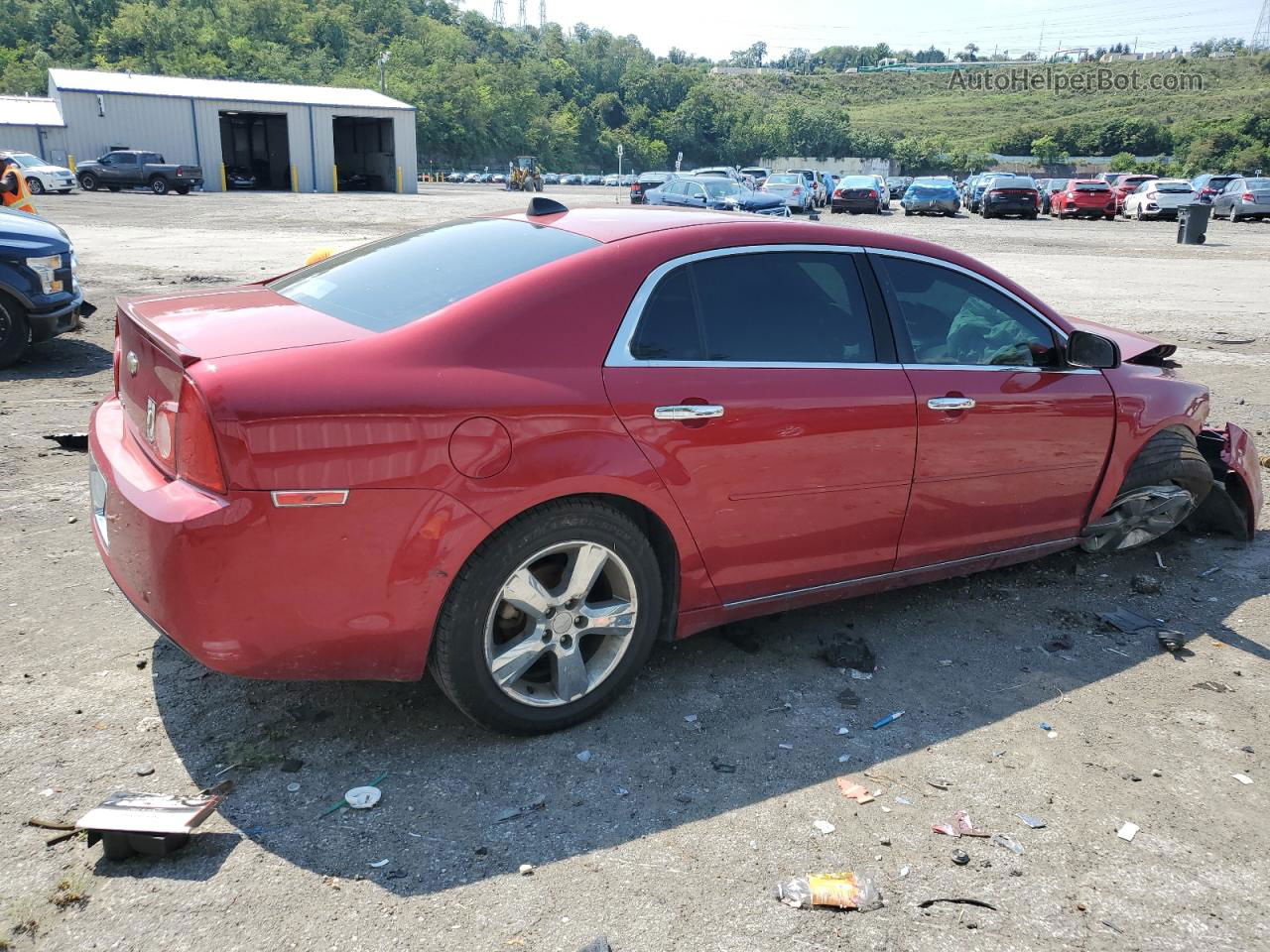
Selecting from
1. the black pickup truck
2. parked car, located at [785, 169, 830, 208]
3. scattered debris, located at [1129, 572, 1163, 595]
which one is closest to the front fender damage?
scattered debris, located at [1129, 572, 1163, 595]

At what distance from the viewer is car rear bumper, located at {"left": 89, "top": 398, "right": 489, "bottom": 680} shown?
2.76 m

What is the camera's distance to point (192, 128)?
4959 cm

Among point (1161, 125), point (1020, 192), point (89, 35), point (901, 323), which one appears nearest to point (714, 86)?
point (1161, 125)

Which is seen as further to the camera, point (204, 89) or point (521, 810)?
point (204, 89)

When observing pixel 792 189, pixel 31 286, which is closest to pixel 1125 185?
pixel 792 189

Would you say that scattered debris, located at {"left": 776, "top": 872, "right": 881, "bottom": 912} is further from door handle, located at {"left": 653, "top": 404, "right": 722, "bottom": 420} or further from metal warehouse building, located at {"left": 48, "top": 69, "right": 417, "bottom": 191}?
metal warehouse building, located at {"left": 48, "top": 69, "right": 417, "bottom": 191}

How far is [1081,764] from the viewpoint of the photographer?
3334 millimetres

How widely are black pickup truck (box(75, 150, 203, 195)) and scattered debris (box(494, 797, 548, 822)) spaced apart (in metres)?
47.6

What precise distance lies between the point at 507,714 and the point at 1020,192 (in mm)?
38135

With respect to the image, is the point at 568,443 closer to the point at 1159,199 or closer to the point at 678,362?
the point at 678,362

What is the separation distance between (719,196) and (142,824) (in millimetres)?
26659

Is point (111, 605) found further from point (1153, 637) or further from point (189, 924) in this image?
point (1153, 637)

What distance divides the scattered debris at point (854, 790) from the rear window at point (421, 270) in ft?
6.42

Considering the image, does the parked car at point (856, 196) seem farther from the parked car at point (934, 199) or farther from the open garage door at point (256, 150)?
the open garage door at point (256, 150)
